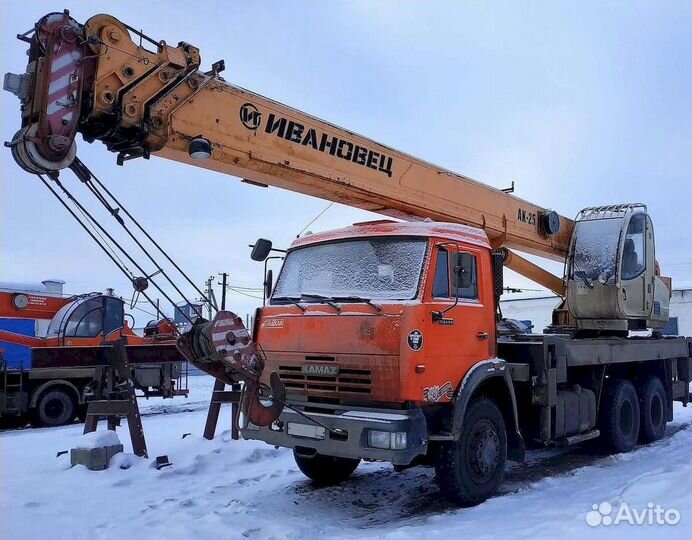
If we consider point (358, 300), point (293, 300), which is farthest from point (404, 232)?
point (293, 300)

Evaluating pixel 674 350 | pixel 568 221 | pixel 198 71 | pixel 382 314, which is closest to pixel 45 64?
pixel 198 71

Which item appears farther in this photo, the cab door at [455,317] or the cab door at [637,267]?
the cab door at [637,267]

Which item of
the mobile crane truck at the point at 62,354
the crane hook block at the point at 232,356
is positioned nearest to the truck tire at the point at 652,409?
the crane hook block at the point at 232,356

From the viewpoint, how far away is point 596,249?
9.75 m

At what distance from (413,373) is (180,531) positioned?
234 cm

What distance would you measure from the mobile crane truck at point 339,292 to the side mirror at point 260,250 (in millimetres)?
22

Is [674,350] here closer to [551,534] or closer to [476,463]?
[476,463]

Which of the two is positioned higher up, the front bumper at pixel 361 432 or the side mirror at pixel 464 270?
the side mirror at pixel 464 270

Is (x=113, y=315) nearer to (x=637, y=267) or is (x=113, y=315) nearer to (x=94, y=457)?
(x=94, y=457)

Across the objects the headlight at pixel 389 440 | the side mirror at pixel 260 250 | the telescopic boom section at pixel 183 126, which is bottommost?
the headlight at pixel 389 440

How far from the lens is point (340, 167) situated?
6609 millimetres

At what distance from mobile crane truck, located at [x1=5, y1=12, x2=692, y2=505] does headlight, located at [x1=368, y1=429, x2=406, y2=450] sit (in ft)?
0.04

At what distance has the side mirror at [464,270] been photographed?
19.5 ft

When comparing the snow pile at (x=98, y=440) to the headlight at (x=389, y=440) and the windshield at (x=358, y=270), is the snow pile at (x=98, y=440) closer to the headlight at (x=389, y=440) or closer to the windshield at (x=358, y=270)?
the windshield at (x=358, y=270)
